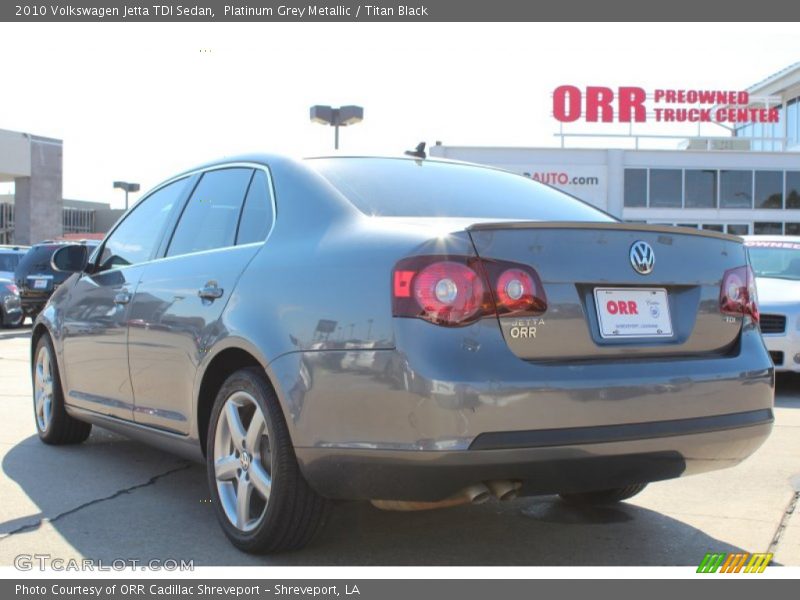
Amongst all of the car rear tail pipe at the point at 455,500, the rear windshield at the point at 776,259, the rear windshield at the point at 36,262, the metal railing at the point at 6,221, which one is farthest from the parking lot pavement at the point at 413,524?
the metal railing at the point at 6,221

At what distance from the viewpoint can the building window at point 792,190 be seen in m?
29.5

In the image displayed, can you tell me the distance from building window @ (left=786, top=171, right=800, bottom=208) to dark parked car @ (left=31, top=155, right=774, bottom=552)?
28409mm

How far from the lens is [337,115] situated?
61.7 feet

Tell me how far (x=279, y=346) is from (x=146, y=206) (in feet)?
7.37

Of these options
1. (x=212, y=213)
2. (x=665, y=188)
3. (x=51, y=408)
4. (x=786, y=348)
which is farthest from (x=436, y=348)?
(x=665, y=188)

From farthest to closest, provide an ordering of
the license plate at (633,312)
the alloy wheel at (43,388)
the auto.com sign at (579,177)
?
the auto.com sign at (579,177), the alloy wheel at (43,388), the license plate at (633,312)

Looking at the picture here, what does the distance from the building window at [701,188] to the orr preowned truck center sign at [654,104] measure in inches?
104

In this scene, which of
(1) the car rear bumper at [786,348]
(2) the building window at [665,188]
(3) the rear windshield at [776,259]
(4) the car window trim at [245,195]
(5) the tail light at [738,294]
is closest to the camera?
(5) the tail light at [738,294]

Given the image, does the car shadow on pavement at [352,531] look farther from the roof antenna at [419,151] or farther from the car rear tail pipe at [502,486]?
the roof antenna at [419,151]

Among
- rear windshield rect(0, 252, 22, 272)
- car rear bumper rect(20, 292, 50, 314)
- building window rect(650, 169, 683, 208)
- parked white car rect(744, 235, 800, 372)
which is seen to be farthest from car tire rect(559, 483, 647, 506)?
building window rect(650, 169, 683, 208)

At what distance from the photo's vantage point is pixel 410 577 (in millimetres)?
3174

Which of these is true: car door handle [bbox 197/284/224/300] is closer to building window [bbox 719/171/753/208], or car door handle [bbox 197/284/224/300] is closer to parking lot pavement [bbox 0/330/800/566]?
parking lot pavement [bbox 0/330/800/566]

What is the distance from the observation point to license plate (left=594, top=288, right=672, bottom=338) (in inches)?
119
